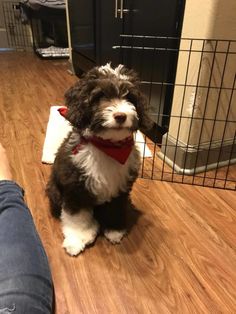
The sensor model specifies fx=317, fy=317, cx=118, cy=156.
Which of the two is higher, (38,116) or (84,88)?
(84,88)

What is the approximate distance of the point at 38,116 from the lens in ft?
9.40

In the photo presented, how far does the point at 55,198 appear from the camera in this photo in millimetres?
1539

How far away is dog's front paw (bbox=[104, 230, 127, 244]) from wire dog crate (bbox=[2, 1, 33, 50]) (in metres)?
5.08

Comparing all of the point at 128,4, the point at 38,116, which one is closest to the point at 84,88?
the point at 128,4

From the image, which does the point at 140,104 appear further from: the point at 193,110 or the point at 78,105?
the point at 193,110

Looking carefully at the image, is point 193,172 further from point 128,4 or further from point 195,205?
point 128,4

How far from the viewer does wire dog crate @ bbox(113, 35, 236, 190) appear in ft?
5.82

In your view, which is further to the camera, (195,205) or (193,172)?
(193,172)

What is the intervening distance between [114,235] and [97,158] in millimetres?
416

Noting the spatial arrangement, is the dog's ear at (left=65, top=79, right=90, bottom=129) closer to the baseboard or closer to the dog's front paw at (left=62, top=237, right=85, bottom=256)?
the dog's front paw at (left=62, top=237, right=85, bottom=256)

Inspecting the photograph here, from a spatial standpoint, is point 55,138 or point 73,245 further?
point 55,138

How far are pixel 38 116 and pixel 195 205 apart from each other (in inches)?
67.2

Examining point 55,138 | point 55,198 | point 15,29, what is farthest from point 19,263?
point 15,29

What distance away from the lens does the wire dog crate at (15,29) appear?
5652 mm
